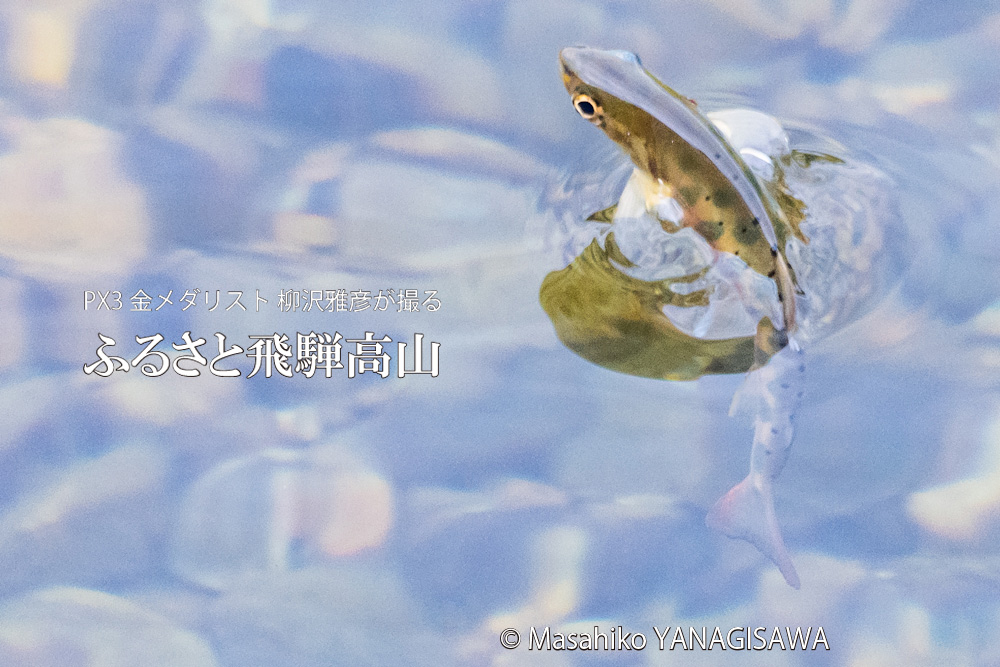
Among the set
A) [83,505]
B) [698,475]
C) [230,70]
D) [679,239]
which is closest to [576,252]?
[679,239]

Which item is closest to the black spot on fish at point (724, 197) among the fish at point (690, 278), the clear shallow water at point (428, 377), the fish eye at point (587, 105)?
the fish at point (690, 278)

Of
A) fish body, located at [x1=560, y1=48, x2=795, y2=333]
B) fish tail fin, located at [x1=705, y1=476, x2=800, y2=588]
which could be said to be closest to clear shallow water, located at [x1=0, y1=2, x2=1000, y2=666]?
fish tail fin, located at [x1=705, y1=476, x2=800, y2=588]

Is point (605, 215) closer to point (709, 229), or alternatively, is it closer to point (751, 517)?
point (709, 229)

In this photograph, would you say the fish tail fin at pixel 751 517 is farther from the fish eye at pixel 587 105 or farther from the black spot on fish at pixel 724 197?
the fish eye at pixel 587 105

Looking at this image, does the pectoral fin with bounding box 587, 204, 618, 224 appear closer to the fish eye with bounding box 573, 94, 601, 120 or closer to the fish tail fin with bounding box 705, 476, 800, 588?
the fish eye with bounding box 573, 94, 601, 120

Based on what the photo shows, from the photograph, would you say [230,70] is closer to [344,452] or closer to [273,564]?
[344,452]

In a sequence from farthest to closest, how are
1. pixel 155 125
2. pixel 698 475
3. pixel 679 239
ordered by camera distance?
pixel 155 125 → pixel 698 475 → pixel 679 239

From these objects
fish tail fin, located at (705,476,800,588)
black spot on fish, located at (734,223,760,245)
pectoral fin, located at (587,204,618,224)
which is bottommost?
fish tail fin, located at (705,476,800,588)

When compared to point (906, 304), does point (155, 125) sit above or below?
above
